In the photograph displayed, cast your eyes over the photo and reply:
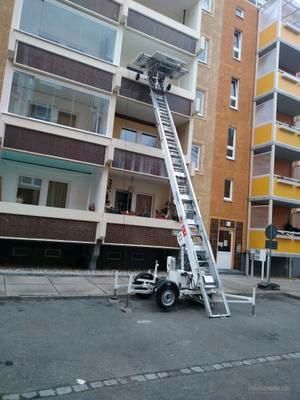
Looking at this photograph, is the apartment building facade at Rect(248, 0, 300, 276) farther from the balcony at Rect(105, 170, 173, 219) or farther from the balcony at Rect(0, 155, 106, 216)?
the balcony at Rect(0, 155, 106, 216)

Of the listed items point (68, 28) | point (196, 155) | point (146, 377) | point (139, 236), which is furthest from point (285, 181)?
point (146, 377)

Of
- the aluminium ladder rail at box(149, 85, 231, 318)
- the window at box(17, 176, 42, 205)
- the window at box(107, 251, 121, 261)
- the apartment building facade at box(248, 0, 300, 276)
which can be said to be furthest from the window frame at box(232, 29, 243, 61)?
the window at box(17, 176, 42, 205)

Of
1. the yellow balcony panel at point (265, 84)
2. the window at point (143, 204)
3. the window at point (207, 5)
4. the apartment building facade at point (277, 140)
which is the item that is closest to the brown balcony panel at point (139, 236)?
the window at point (143, 204)

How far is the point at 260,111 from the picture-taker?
20000mm

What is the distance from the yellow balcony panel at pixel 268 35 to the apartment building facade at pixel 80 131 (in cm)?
566

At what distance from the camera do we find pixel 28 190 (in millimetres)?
14453

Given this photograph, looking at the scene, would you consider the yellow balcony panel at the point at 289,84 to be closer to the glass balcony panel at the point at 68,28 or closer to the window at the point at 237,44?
the window at the point at 237,44

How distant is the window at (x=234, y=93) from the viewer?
64.4 ft

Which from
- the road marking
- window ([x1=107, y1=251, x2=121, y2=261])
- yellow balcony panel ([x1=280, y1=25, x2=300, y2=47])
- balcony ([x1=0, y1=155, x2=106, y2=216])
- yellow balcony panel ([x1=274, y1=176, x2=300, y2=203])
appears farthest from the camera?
yellow balcony panel ([x1=280, y1=25, x2=300, y2=47])

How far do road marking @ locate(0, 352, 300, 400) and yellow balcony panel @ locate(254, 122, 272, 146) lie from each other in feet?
47.3

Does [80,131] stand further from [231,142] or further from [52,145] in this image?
[231,142]

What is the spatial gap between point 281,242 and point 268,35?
1182 centimetres

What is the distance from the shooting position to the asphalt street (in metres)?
4.48

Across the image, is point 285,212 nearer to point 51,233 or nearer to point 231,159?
point 231,159
